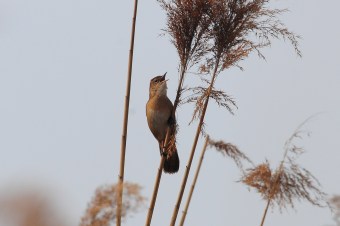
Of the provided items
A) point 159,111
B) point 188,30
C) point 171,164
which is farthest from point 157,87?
point 188,30

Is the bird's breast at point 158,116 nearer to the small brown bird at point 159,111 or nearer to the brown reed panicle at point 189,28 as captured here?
the small brown bird at point 159,111

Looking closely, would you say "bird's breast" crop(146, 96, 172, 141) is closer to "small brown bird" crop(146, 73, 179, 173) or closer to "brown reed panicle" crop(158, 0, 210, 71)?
"small brown bird" crop(146, 73, 179, 173)

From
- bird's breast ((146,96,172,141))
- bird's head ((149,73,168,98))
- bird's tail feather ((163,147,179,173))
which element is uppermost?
bird's head ((149,73,168,98))

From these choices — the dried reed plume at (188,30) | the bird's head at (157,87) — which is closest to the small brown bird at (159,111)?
the bird's head at (157,87)

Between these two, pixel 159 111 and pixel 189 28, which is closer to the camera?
pixel 189 28

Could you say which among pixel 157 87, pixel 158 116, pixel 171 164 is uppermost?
pixel 157 87

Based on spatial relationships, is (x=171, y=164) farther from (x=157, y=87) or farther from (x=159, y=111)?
(x=157, y=87)

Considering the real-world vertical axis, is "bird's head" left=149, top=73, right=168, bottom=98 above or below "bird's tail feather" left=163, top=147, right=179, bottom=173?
above

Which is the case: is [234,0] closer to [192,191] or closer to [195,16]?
[195,16]

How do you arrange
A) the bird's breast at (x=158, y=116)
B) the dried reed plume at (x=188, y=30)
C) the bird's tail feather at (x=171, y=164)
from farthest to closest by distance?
1. the bird's tail feather at (x=171, y=164)
2. the bird's breast at (x=158, y=116)
3. the dried reed plume at (x=188, y=30)

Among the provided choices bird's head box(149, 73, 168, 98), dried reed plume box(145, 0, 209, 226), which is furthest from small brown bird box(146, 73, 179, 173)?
dried reed plume box(145, 0, 209, 226)

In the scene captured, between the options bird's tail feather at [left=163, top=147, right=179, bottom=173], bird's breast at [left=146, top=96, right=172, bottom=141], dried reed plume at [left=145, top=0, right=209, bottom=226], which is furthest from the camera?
bird's tail feather at [left=163, top=147, right=179, bottom=173]

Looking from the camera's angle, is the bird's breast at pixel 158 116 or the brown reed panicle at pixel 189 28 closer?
the brown reed panicle at pixel 189 28

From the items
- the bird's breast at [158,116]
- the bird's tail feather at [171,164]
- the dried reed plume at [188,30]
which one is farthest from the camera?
the bird's tail feather at [171,164]
